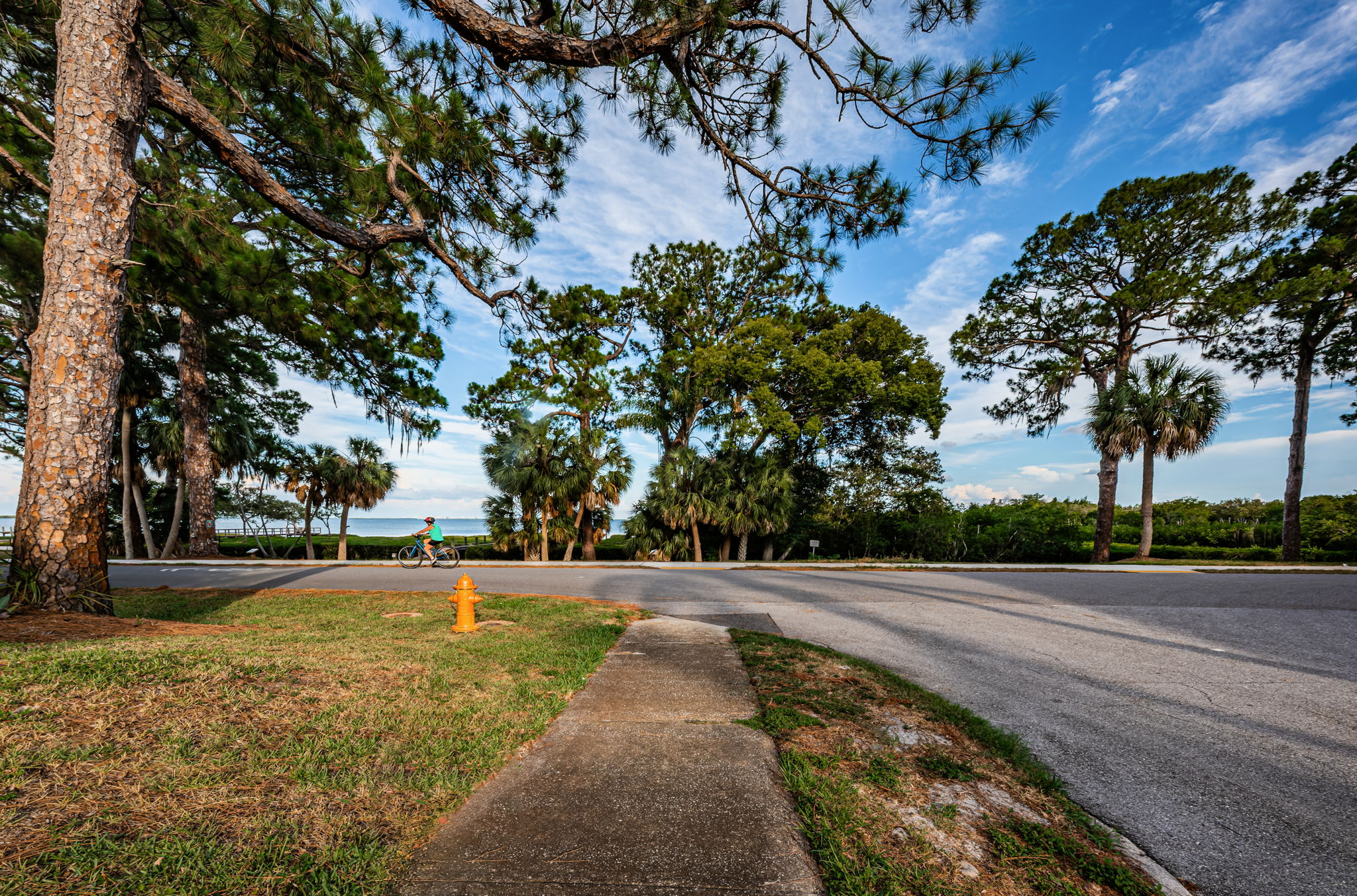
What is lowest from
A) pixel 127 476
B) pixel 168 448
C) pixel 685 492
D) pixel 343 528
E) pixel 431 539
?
pixel 343 528

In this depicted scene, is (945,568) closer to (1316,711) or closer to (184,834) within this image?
(1316,711)

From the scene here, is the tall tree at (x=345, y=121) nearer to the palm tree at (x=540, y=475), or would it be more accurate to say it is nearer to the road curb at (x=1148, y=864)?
the road curb at (x=1148, y=864)

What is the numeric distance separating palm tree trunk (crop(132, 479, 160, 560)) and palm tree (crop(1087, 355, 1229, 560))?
3689 centimetres

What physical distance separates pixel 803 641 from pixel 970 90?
5949mm

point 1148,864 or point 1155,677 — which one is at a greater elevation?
point 1148,864

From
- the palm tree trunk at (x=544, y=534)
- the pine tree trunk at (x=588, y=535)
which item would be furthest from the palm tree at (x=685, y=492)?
the palm tree trunk at (x=544, y=534)

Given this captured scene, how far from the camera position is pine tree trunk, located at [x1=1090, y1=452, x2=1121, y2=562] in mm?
18250

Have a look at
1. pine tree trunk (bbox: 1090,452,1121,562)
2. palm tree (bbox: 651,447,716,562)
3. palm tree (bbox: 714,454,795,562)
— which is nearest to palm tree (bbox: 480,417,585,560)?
palm tree (bbox: 651,447,716,562)

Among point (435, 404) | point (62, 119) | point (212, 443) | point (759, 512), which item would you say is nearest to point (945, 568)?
point (759, 512)

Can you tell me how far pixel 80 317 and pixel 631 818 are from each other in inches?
266

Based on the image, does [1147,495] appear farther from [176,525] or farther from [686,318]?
[176,525]

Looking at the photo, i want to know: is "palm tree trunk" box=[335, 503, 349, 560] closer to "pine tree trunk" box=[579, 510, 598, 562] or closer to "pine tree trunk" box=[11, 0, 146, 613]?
"pine tree trunk" box=[579, 510, 598, 562]

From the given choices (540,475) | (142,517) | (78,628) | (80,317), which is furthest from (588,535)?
(142,517)

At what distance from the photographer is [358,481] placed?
23.0 metres
